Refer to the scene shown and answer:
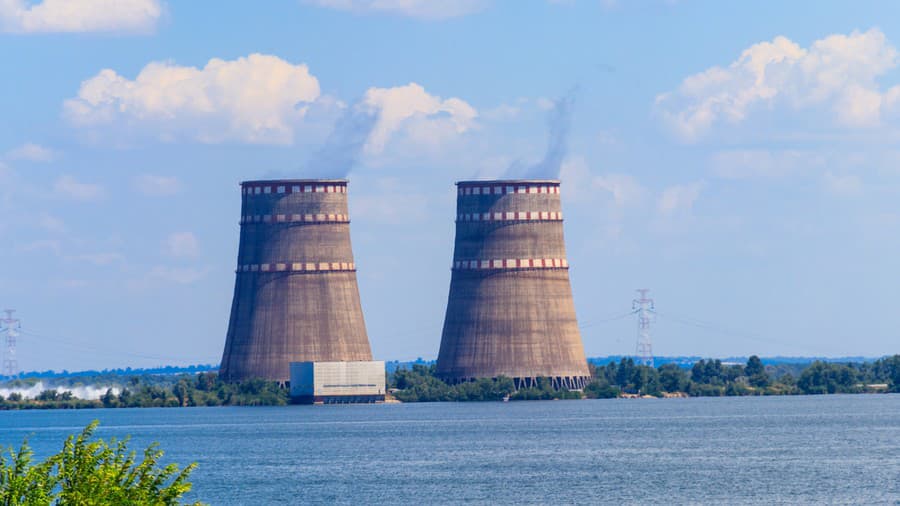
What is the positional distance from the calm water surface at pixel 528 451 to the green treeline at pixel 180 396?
109 cm

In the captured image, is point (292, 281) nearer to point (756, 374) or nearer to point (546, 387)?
point (546, 387)

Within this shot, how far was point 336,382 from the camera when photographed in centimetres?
9625

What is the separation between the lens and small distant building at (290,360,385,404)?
94.2 metres

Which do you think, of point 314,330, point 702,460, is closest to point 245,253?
point 314,330

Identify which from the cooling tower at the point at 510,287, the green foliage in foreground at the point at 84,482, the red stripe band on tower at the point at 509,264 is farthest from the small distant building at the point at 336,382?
the green foliage in foreground at the point at 84,482

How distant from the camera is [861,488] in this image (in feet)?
155

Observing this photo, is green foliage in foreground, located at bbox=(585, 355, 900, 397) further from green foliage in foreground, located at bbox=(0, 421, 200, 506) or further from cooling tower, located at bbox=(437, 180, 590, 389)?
green foliage in foreground, located at bbox=(0, 421, 200, 506)

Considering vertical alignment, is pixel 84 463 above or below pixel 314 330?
below

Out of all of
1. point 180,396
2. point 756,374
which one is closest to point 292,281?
point 180,396

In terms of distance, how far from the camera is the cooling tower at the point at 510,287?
9169cm

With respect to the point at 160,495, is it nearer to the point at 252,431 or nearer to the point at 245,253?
the point at 252,431

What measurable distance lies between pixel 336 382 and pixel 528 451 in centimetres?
3532

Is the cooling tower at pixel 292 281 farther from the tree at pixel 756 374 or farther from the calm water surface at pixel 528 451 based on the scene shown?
the tree at pixel 756 374

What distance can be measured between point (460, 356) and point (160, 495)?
7154cm
